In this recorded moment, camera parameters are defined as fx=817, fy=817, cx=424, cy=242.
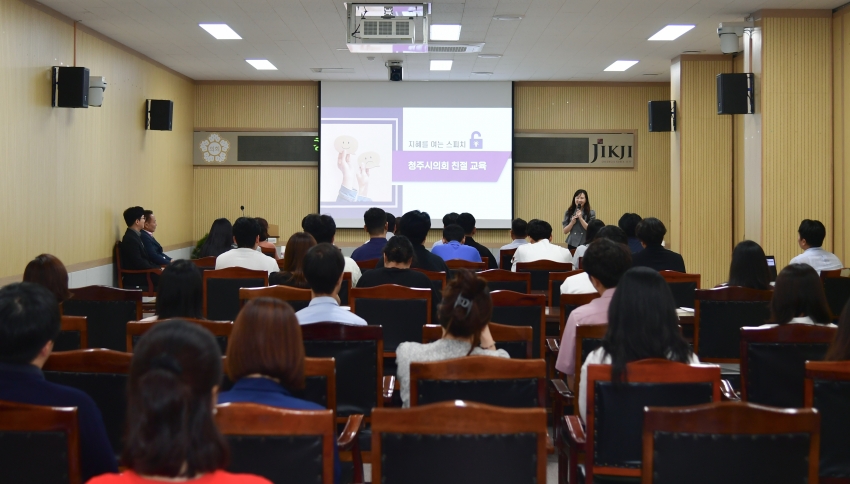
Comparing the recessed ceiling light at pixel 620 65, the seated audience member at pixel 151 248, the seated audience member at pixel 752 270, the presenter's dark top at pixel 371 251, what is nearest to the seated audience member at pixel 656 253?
the seated audience member at pixel 752 270

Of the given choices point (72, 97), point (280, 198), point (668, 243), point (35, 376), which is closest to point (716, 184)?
point (668, 243)

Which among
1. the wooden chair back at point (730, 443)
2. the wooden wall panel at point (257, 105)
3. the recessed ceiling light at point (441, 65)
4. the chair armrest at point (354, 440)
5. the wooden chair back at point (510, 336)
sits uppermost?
the recessed ceiling light at point (441, 65)

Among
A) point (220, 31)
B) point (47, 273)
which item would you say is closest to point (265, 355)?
point (47, 273)

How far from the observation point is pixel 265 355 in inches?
87.6

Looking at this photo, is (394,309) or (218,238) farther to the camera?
(218,238)

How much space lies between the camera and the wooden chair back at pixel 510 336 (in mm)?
3438

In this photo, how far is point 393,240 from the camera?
17.3 feet

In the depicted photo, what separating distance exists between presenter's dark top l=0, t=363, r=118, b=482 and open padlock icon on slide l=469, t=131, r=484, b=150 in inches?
478

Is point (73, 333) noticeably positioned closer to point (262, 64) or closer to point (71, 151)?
point (71, 151)

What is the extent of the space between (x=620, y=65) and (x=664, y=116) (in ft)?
3.78

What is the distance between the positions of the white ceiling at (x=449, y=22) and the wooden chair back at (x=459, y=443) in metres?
7.05

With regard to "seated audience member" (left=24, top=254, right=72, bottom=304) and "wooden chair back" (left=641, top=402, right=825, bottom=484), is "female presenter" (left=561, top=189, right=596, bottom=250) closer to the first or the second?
Answer: "seated audience member" (left=24, top=254, right=72, bottom=304)

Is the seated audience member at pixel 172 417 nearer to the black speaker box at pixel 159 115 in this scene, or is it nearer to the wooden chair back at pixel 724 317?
the wooden chair back at pixel 724 317

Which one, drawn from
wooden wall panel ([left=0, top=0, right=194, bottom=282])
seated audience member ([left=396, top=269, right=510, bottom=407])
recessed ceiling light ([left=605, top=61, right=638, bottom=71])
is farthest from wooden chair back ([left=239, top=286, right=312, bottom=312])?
recessed ceiling light ([left=605, top=61, right=638, bottom=71])
